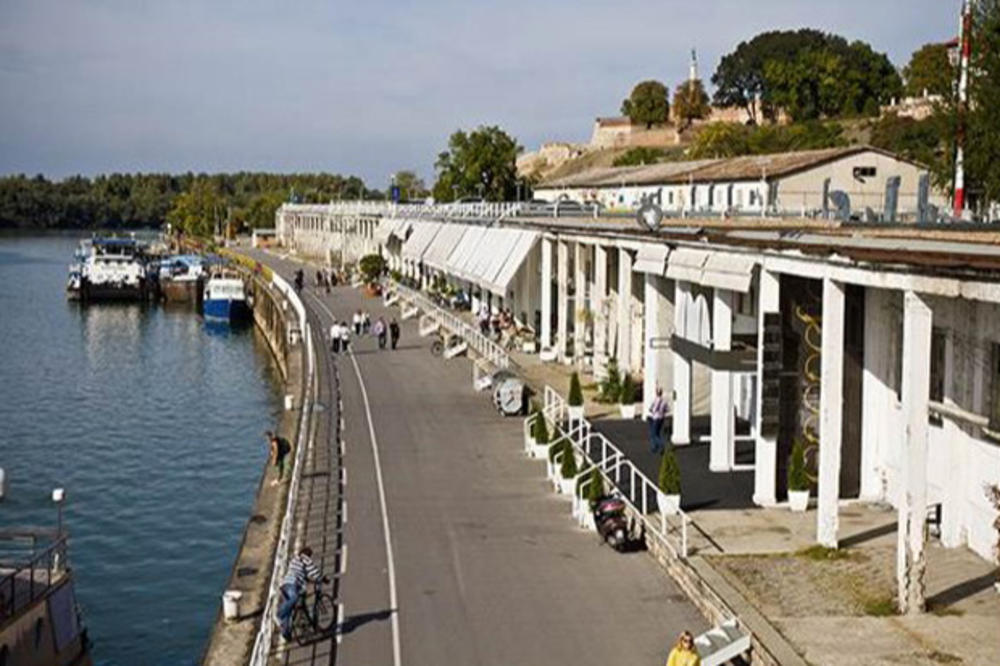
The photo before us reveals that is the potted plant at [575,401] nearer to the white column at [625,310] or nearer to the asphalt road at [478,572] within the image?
the asphalt road at [478,572]

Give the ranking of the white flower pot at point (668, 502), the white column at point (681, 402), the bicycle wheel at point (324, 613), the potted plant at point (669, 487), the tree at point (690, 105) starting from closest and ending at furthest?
1. the bicycle wheel at point (324, 613)
2. the white flower pot at point (668, 502)
3. the potted plant at point (669, 487)
4. the white column at point (681, 402)
5. the tree at point (690, 105)

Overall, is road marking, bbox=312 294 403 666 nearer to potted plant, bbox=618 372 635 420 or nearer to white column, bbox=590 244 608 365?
potted plant, bbox=618 372 635 420

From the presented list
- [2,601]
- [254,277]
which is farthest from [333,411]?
[254,277]

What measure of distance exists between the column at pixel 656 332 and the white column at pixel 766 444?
7776 mm

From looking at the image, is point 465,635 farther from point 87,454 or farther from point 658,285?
point 87,454

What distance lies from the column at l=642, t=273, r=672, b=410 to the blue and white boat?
57108 mm

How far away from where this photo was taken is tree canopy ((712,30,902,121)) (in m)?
125

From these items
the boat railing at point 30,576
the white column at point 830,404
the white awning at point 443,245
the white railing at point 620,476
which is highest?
the white awning at point 443,245

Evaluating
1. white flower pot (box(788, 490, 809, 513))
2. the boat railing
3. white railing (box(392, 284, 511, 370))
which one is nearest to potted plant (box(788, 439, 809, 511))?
white flower pot (box(788, 490, 809, 513))

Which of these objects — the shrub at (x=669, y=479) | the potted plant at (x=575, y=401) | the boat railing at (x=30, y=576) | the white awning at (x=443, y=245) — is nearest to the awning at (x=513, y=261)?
the white awning at (x=443, y=245)

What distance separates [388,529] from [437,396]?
14.7m

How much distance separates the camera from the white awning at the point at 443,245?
2138 inches

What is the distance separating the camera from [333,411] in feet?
107

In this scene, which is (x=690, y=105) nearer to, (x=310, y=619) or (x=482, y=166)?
(x=482, y=166)
